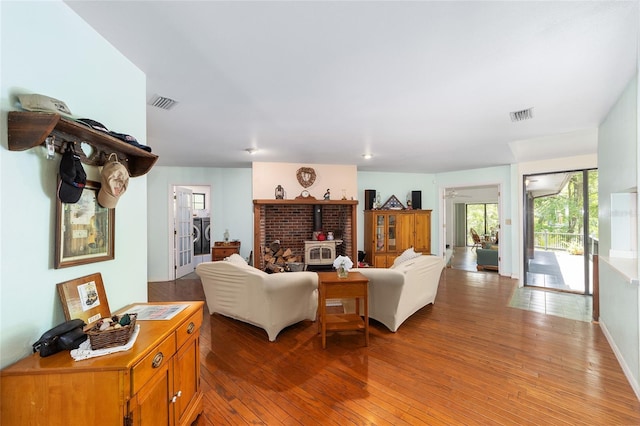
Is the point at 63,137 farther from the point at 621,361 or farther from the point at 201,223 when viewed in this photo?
the point at 201,223

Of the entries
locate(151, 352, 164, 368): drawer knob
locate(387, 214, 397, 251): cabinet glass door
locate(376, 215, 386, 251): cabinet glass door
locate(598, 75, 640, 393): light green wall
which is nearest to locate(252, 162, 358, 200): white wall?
locate(376, 215, 386, 251): cabinet glass door

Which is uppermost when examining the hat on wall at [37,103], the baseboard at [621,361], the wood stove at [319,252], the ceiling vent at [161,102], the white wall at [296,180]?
the ceiling vent at [161,102]

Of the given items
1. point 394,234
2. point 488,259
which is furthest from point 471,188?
point 394,234

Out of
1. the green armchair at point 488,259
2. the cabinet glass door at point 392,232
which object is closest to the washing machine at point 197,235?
the cabinet glass door at point 392,232

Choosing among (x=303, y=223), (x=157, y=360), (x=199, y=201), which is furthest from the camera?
(x=199, y=201)

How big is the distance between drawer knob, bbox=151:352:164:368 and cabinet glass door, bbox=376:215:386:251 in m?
5.24

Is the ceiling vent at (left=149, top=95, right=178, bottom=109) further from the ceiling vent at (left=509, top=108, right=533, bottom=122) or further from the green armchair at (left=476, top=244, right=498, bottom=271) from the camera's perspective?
the green armchair at (left=476, top=244, right=498, bottom=271)

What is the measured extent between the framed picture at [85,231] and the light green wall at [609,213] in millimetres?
3486

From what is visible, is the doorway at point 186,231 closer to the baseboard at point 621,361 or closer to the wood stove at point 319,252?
the wood stove at point 319,252

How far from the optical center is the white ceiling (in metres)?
1.40

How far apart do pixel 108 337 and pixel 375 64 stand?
2164mm

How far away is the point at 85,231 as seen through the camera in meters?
1.41

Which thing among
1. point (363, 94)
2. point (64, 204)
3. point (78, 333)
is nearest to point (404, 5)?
point (363, 94)

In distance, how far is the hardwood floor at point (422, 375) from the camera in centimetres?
184
